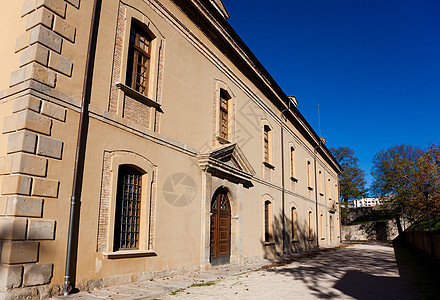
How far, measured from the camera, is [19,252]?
518 cm

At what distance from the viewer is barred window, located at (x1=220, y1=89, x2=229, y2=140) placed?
497 inches

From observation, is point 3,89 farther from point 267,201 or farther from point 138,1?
point 267,201

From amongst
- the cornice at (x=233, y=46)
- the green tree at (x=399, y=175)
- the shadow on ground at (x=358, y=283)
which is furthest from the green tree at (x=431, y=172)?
the shadow on ground at (x=358, y=283)

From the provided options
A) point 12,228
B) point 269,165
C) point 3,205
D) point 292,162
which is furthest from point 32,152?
point 292,162

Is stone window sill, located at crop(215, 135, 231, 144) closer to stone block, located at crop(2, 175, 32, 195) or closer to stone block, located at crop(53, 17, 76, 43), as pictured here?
stone block, located at crop(53, 17, 76, 43)

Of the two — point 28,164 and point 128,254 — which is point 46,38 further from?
point 128,254

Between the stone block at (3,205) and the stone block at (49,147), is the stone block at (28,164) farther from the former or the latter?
the stone block at (3,205)

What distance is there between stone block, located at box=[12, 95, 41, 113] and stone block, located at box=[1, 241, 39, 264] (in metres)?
2.21

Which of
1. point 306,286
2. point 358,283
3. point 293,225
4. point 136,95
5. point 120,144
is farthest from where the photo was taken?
point 293,225

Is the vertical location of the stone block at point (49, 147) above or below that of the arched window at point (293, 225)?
above

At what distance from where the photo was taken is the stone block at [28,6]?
6.14 metres

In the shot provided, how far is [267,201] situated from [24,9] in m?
12.3

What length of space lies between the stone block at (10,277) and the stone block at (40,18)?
4.16 m

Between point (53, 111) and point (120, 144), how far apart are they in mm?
1729
